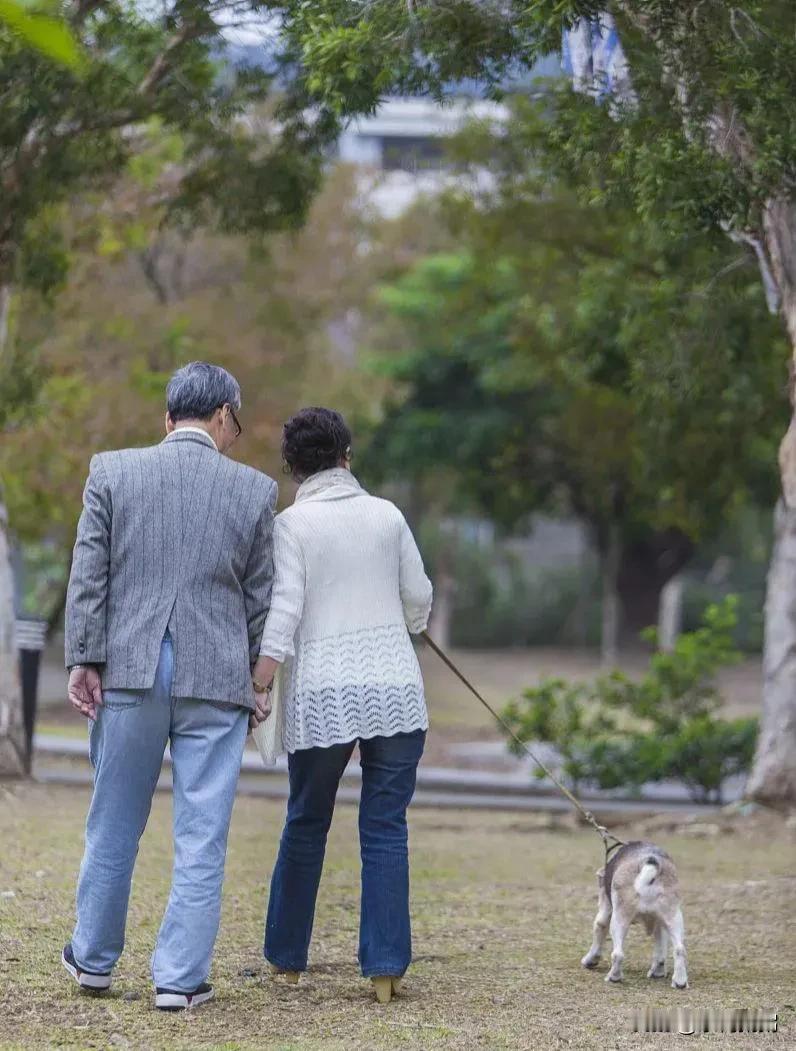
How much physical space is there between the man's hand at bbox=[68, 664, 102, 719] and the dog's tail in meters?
1.97

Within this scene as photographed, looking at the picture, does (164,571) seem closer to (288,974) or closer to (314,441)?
(314,441)

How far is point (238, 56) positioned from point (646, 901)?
318 inches

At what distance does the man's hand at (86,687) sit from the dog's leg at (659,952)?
220 centimetres

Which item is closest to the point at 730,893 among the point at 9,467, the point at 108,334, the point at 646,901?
the point at 646,901

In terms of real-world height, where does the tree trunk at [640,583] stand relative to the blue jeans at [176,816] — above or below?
below

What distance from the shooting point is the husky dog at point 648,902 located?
5.87m

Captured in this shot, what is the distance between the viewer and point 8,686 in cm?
1277

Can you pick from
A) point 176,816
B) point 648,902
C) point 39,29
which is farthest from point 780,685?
point 39,29

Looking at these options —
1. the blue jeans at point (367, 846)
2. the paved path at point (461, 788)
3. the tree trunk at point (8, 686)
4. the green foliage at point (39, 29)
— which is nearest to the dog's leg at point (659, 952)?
the blue jeans at point (367, 846)

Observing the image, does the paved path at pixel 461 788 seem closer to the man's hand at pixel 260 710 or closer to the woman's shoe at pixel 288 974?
the woman's shoe at pixel 288 974

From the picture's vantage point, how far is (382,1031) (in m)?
5.02

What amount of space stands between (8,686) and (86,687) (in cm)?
791

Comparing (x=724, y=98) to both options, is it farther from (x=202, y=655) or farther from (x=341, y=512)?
(x=202, y=655)

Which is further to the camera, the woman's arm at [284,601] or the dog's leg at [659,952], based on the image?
the dog's leg at [659,952]
